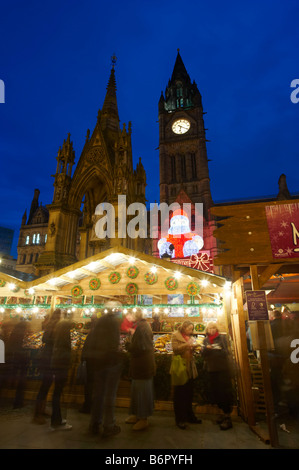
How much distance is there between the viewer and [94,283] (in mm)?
8039

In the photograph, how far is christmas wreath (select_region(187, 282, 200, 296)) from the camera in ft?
23.2

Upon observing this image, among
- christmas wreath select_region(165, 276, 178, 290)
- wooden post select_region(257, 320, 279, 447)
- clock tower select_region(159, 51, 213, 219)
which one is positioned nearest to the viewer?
wooden post select_region(257, 320, 279, 447)

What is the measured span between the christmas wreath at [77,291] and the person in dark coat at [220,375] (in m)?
4.81

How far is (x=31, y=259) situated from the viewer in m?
40.9

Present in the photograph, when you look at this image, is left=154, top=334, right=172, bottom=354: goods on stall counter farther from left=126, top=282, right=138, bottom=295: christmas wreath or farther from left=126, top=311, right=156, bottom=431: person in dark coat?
left=126, top=311, right=156, bottom=431: person in dark coat

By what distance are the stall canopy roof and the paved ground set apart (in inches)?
123

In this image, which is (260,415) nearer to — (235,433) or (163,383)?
(235,433)

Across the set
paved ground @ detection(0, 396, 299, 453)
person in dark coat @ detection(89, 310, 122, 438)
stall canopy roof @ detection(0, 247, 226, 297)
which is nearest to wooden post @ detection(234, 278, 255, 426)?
paved ground @ detection(0, 396, 299, 453)

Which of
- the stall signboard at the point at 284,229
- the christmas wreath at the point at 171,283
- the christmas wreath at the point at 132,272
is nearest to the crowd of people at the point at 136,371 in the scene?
the stall signboard at the point at 284,229

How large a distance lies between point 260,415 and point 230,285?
9.85 feet

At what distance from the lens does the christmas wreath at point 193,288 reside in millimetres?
7061

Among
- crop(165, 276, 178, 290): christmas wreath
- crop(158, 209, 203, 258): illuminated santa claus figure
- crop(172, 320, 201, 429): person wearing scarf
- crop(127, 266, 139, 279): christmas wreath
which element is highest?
crop(158, 209, 203, 258): illuminated santa claus figure

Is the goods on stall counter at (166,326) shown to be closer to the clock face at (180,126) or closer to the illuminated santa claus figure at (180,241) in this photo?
the illuminated santa claus figure at (180,241)

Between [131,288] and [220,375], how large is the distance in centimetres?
367
